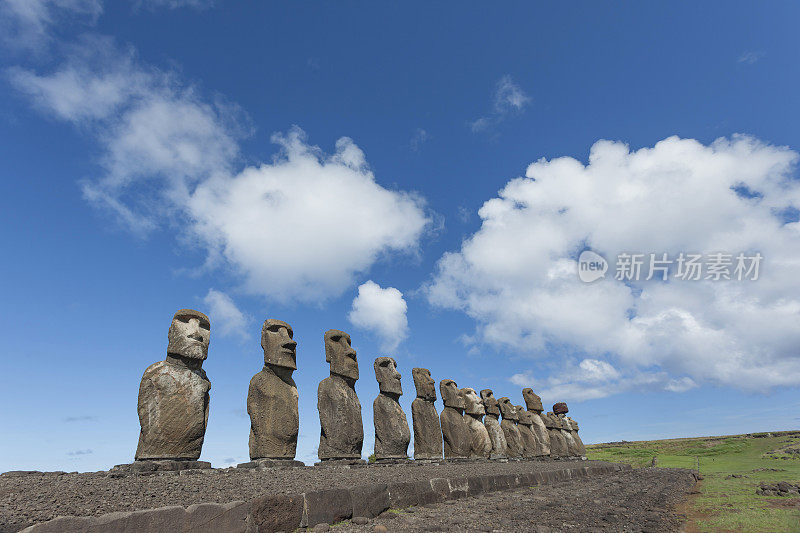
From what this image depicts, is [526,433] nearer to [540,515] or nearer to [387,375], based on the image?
[387,375]

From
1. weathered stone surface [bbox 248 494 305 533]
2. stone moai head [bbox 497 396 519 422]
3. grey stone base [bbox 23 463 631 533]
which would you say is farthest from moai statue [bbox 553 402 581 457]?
weathered stone surface [bbox 248 494 305 533]

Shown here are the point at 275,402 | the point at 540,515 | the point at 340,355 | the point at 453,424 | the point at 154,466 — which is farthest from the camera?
the point at 453,424

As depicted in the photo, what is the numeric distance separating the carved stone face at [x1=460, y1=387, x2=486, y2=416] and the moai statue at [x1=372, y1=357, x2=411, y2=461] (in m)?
4.87

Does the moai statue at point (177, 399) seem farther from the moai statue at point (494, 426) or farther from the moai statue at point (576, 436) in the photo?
the moai statue at point (576, 436)

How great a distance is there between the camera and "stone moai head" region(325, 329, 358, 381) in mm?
11695

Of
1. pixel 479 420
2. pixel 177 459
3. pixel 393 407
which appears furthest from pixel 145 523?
pixel 479 420

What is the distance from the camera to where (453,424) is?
16.3 metres

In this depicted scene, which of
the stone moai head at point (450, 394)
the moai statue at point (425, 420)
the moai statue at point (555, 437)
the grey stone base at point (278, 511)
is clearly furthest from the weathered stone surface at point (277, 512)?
the moai statue at point (555, 437)

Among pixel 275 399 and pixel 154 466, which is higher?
pixel 275 399

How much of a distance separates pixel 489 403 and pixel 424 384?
5.84 m

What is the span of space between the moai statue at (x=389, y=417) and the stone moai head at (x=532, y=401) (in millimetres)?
14182

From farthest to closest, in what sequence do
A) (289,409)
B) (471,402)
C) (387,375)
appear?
1. (471,402)
2. (387,375)
3. (289,409)

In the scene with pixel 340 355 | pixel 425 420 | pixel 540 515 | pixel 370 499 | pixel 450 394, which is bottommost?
pixel 540 515

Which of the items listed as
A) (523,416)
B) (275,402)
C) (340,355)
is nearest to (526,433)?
(523,416)
